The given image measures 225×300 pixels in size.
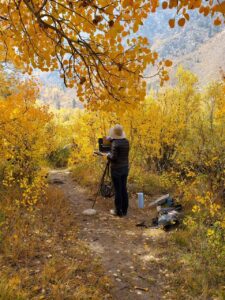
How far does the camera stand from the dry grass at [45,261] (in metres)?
3.54

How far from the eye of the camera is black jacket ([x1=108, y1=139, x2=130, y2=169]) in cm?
649

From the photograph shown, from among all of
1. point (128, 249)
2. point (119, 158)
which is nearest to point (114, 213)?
point (119, 158)

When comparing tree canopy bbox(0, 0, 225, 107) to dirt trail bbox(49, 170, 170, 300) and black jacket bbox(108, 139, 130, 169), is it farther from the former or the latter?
black jacket bbox(108, 139, 130, 169)

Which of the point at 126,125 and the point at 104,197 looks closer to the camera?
the point at 104,197

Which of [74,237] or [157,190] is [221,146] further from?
[74,237]

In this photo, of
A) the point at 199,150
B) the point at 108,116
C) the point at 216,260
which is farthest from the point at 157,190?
the point at 216,260

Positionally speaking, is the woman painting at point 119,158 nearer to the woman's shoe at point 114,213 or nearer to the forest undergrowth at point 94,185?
the woman's shoe at point 114,213

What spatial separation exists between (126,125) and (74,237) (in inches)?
199

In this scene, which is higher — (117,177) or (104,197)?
(117,177)

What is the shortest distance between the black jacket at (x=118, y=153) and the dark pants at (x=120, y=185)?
0.12 m

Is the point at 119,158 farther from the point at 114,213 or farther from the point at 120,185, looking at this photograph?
the point at 114,213

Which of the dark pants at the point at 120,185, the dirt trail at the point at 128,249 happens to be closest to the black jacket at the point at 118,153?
the dark pants at the point at 120,185

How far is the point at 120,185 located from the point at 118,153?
2.50ft

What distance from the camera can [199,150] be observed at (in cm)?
869
